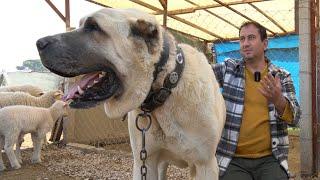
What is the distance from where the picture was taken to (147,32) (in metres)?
2.17

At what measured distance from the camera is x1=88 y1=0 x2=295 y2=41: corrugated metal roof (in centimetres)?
1003

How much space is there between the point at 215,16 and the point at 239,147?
8278mm

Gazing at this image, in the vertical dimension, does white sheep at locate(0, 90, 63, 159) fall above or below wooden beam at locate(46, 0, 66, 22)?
below

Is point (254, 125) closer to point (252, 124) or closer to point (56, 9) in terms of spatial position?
point (252, 124)

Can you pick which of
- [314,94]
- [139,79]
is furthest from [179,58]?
[314,94]

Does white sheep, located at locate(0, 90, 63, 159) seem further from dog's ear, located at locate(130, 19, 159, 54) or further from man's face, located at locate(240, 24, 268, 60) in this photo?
dog's ear, located at locate(130, 19, 159, 54)

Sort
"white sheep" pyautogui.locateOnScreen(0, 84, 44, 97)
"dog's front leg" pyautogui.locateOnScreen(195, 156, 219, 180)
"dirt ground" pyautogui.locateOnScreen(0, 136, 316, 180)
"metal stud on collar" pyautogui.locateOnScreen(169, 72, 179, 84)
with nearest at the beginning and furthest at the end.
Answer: "metal stud on collar" pyautogui.locateOnScreen(169, 72, 179, 84) < "dog's front leg" pyautogui.locateOnScreen(195, 156, 219, 180) < "dirt ground" pyautogui.locateOnScreen(0, 136, 316, 180) < "white sheep" pyautogui.locateOnScreen(0, 84, 44, 97)

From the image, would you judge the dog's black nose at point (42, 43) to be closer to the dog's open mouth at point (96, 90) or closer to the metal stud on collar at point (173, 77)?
the dog's open mouth at point (96, 90)

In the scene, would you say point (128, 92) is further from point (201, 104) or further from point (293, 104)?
point (293, 104)

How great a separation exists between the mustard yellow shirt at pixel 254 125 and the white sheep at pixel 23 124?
4.13 meters

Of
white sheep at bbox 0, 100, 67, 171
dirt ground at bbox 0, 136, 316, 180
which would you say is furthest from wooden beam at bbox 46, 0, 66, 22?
dirt ground at bbox 0, 136, 316, 180

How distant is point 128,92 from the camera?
223 centimetres

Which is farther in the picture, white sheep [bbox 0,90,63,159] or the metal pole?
white sheep [bbox 0,90,63,159]

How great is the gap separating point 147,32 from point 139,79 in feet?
0.75
